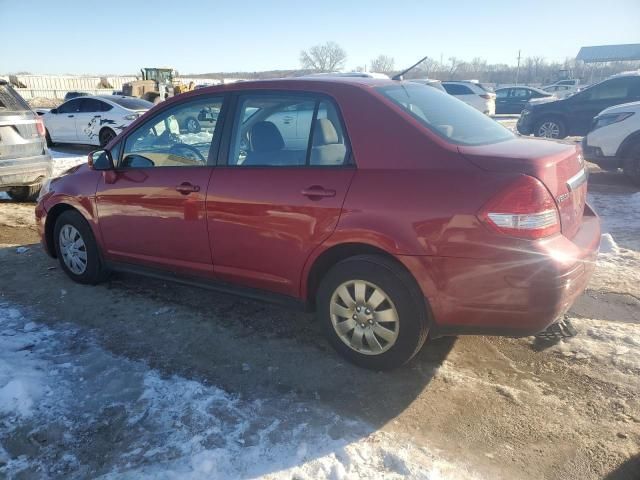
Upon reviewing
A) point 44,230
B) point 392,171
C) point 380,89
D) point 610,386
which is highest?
point 380,89

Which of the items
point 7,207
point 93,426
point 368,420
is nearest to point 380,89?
point 368,420

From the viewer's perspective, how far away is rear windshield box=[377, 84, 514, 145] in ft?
10.1

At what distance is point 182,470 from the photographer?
235cm

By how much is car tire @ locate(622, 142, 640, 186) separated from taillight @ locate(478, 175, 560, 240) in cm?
698

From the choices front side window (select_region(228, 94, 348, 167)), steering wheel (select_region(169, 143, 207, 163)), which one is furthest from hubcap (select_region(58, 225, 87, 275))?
front side window (select_region(228, 94, 348, 167))

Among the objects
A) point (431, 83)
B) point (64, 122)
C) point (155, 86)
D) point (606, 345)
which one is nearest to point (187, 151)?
A: point (606, 345)

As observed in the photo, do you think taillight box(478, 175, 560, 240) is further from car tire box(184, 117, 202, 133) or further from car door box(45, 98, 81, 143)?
car door box(45, 98, 81, 143)

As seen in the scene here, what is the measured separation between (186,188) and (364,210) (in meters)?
1.45

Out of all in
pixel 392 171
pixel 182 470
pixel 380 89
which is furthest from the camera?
pixel 380 89

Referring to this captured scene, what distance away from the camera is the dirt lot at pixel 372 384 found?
2.43m

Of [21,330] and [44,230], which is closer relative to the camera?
[21,330]

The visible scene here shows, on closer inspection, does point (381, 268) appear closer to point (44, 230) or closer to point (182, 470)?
point (182, 470)

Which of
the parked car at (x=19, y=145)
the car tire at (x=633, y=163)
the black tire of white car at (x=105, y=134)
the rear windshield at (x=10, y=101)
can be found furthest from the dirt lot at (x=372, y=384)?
the black tire of white car at (x=105, y=134)

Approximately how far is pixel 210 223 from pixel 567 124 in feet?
39.8
